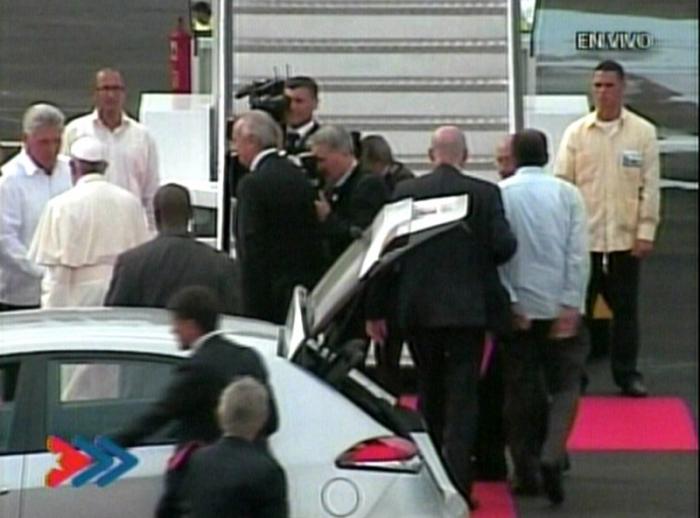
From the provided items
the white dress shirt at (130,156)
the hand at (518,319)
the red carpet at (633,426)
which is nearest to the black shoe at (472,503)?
the hand at (518,319)

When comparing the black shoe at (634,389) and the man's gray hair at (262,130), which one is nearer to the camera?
the man's gray hair at (262,130)

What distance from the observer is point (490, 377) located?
10.5 meters

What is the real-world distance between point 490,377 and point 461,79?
12.1ft

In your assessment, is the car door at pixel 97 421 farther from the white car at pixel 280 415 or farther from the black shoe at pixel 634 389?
the black shoe at pixel 634 389

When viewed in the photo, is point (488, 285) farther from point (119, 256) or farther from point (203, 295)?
point (203, 295)

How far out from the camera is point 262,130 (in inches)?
417

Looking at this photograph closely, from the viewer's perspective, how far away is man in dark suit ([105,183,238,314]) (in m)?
9.25

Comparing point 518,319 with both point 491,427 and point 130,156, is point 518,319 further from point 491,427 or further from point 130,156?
point 130,156

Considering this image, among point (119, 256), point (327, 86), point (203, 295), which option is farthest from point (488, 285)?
point (327, 86)

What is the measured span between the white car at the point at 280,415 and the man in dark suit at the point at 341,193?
111 inches

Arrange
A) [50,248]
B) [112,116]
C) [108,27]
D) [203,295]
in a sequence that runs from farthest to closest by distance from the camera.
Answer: [108,27]
[112,116]
[50,248]
[203,295]

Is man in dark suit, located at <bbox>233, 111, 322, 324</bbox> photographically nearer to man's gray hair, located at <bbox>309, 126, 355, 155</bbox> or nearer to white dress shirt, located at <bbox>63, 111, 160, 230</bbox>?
man's gray hair, located at <bbox>309, 126, 355, 155</bbox>

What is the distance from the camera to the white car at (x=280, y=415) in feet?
24.4

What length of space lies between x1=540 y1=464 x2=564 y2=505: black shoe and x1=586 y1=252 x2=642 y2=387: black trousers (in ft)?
7.85
